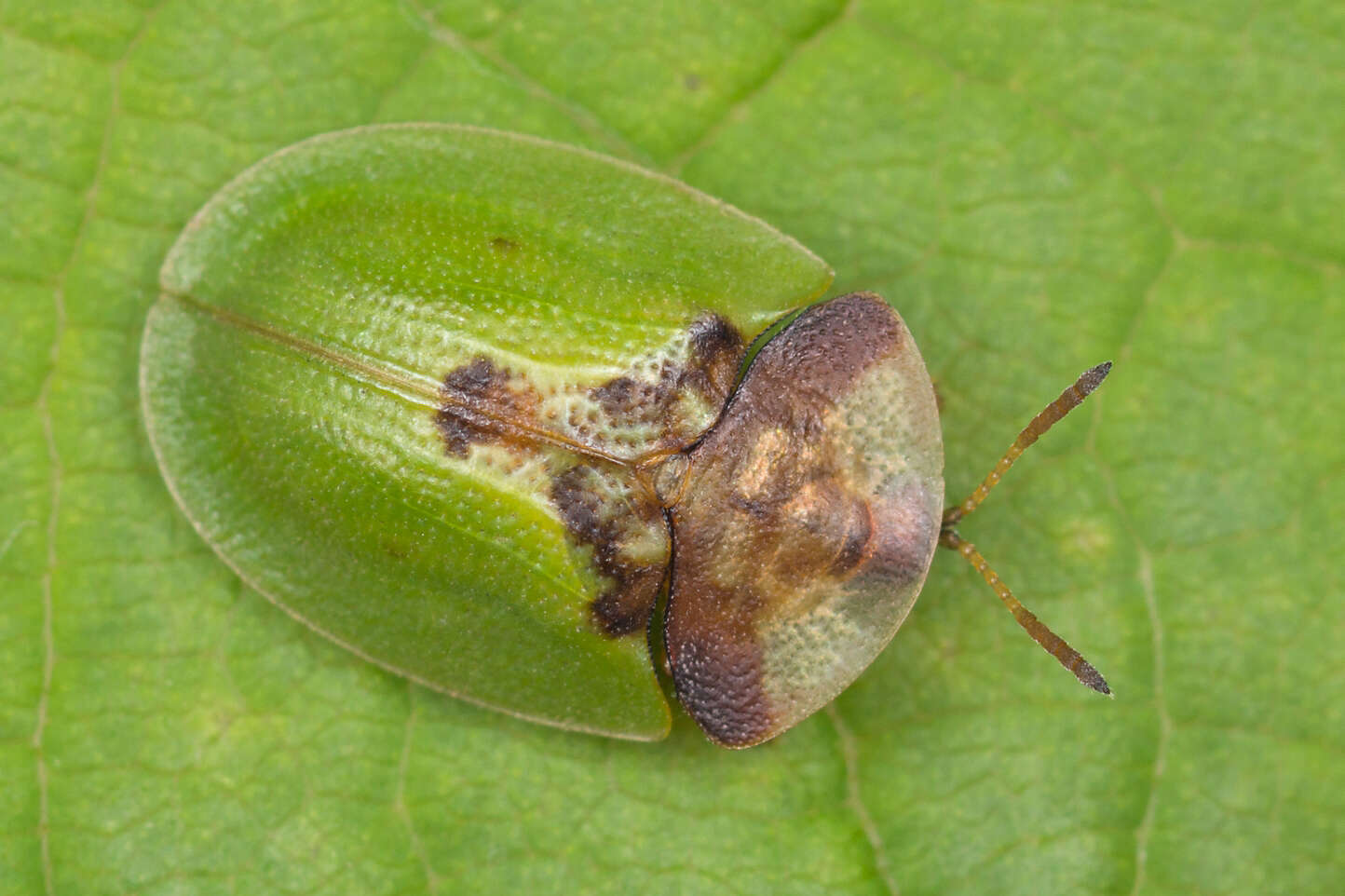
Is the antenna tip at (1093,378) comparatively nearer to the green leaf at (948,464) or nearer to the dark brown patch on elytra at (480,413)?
the green leaf at (948,464)

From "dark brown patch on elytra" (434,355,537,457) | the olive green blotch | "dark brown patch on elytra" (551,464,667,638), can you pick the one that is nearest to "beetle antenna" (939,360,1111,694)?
the olive green blotch

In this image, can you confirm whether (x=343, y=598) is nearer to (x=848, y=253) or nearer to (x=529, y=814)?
(x=529, y=814)

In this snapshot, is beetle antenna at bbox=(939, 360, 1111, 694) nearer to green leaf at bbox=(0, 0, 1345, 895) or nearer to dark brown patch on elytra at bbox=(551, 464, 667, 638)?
green leaf at bbox=(0, 0, 1345, 895)

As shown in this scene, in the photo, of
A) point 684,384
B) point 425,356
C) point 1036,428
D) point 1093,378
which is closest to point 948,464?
point 1036,428

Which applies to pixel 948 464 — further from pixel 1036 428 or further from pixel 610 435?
pixel 610 435

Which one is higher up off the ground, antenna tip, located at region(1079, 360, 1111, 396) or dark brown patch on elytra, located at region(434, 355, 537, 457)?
antenna tip, located at region(1079, 360, 1111, 396)

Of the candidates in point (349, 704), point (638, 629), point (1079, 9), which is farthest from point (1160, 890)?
point (1079, 9)
